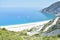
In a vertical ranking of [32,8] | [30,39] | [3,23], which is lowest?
[30,39]

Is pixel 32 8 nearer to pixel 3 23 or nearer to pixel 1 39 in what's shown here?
pixel 3 23

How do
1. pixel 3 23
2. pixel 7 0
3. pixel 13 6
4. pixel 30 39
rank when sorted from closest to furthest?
pixel 30 39 → pixel 3 23 → pixel 13 6 → pixel 7 0

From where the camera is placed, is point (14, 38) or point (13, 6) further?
point (13, 6)

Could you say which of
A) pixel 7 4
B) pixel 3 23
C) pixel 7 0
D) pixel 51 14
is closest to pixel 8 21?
pixel 3 23

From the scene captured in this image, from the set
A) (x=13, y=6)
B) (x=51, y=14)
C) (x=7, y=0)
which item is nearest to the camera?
(x=51, y=14)

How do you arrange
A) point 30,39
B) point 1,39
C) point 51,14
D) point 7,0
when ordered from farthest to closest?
point 7,0
point 51,14
point 30,39
point 1,39

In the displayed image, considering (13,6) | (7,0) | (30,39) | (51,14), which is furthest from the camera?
(7,0)

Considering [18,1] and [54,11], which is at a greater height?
[18,1]

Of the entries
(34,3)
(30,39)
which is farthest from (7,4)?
(30,39)

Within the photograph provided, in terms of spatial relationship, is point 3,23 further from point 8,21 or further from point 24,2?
point 24,2
